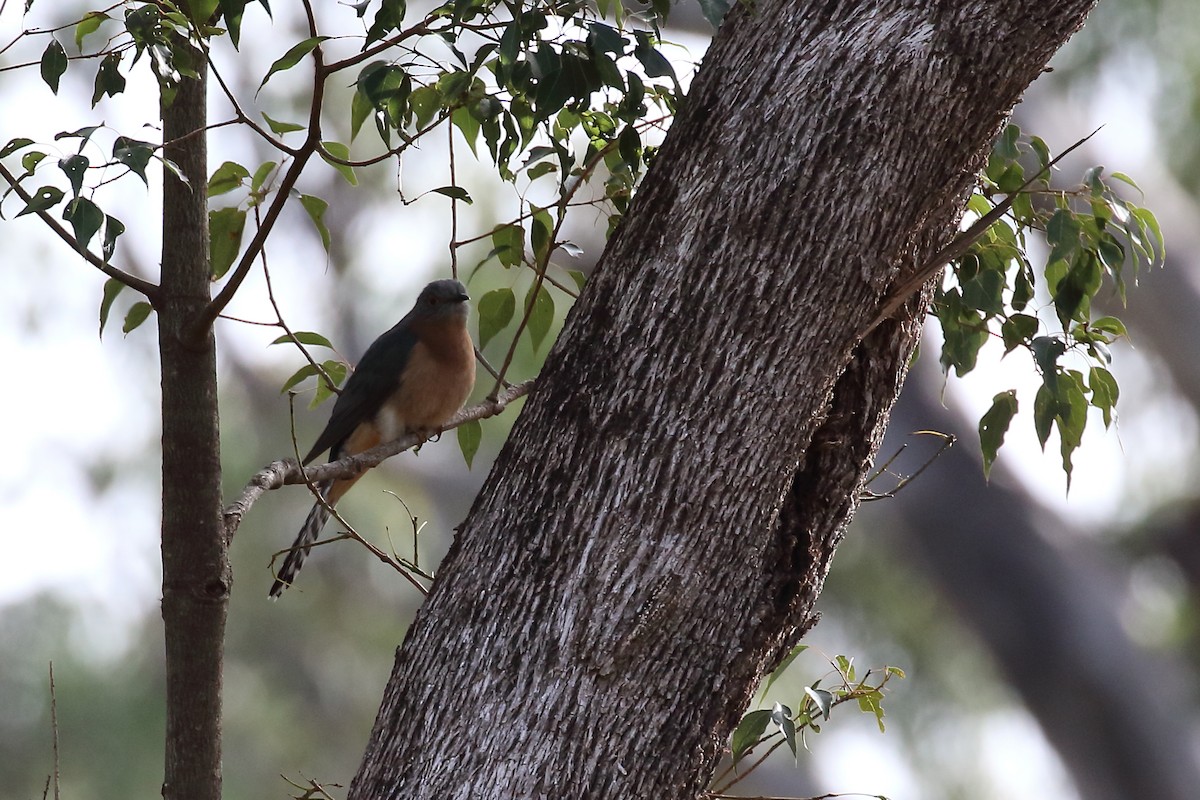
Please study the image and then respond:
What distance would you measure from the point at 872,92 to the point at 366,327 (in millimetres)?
10956

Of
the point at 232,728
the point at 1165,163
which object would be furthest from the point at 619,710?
the point at 232,728

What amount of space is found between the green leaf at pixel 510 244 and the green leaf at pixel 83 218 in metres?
1.01

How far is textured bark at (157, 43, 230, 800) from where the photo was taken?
245cm

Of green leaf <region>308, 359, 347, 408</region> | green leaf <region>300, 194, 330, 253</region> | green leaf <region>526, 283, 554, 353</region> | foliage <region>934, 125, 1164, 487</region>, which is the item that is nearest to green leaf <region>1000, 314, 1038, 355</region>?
foliage <region>934, 125, 1164, 487</region>

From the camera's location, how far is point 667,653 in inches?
78.7

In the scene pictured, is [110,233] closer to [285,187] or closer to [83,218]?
[83,218]

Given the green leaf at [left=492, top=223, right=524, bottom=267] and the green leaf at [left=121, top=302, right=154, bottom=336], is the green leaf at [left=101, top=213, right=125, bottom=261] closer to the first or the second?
the green leaf at [left=121, top=302, right=154, bottom=336]

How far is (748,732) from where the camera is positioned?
2205 mm

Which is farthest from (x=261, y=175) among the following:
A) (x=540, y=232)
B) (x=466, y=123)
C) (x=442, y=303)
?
(x=442, y=303)

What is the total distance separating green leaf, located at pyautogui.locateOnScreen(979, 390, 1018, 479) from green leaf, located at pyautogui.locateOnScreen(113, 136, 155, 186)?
5.73 feet

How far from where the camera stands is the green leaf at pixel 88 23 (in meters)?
2.18

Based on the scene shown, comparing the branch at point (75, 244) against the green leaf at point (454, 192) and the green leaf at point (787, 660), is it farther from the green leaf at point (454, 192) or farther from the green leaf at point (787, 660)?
the green leaf at point (787, 660)

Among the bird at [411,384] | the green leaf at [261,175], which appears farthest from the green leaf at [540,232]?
the bird at [411,384]

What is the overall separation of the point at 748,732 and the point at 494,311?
1.18 m
